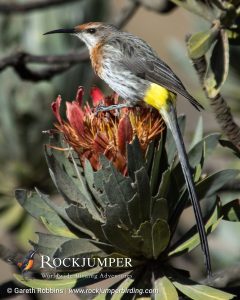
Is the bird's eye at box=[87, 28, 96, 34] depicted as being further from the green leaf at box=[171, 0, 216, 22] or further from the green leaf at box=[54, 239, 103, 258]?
the green leaf at box=[54, 239, 103, 258]

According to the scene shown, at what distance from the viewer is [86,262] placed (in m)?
2.54

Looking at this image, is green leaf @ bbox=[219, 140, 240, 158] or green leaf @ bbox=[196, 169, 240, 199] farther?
green leaf @ bbox=[219, 140, 240, 158]

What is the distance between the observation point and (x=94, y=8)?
479cm

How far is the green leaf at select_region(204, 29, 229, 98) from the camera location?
265 cm

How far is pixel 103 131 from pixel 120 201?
12.4 inches

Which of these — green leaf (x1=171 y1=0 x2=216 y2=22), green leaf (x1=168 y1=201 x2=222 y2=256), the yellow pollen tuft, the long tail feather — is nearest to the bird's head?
the yellow pollen tuft

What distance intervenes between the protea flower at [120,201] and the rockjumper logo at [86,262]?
0.05 ft

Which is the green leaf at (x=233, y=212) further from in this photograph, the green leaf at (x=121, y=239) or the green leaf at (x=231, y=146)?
the green leaf at (x=121, y=239)

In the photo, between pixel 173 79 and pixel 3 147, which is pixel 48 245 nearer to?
pixel 173 79

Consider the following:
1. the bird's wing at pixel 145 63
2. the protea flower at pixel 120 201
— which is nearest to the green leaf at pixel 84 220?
the protea flower at pixel 120 201

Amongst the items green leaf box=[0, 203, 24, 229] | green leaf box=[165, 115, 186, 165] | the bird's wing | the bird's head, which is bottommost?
green leaf box=[0, 203, 24, 229]

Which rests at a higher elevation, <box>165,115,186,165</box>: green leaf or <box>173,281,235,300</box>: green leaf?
<box>165,115,186,165</box>: green leaf

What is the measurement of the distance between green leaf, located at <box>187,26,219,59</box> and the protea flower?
Result: 305mm

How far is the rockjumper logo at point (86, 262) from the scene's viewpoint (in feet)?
8.10
